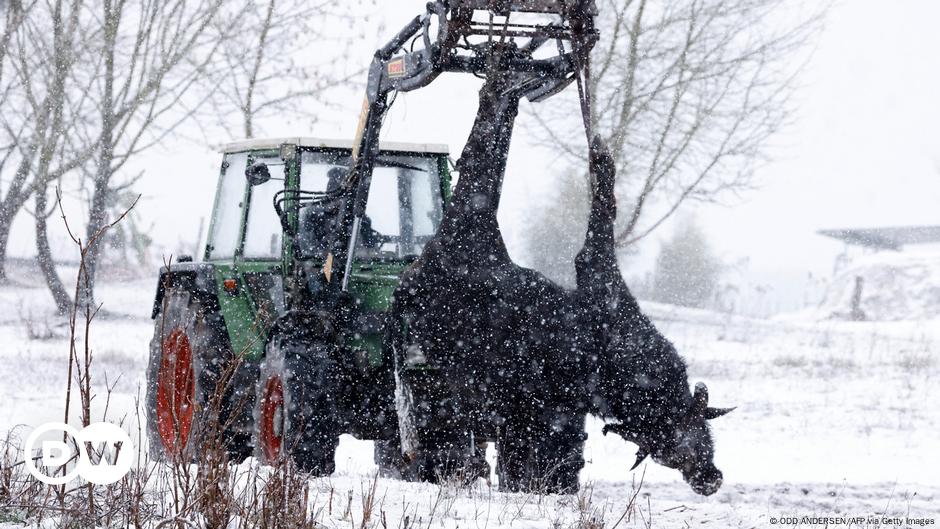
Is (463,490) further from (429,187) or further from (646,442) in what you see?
(429,187)

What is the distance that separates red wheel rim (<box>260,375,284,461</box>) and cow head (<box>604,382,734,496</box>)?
1787 mm

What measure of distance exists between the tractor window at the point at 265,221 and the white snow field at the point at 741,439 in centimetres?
127

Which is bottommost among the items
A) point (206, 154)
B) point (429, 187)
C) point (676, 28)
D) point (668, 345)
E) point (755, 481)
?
point (755, 481)

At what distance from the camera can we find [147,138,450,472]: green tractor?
5.58 metres

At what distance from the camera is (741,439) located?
9.55 metres

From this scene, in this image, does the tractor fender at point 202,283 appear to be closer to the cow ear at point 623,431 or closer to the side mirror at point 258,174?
the side mirror at point 258,174

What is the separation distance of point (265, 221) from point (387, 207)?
78 centimetres

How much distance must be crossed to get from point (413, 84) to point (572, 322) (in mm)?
1520

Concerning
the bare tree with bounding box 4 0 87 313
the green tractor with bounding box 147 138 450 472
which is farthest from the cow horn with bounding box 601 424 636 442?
the bare tree with bounding box 4 0 87 313

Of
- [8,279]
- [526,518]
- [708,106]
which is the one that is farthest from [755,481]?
[8,279]

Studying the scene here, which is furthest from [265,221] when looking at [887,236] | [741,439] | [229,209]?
[887,236]

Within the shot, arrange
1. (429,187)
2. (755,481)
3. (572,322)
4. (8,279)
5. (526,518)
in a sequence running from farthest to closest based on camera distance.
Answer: (8,279) → (755,481) → (429,187) → (572,322) → (526,518)

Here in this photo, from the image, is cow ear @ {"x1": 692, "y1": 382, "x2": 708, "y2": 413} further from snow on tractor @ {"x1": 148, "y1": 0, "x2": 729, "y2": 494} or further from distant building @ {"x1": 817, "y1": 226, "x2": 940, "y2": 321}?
distant building @ {"x1": 817, "y1": 226, "x2": 940, "y2": 321}

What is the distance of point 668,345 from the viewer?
5.31 metres
